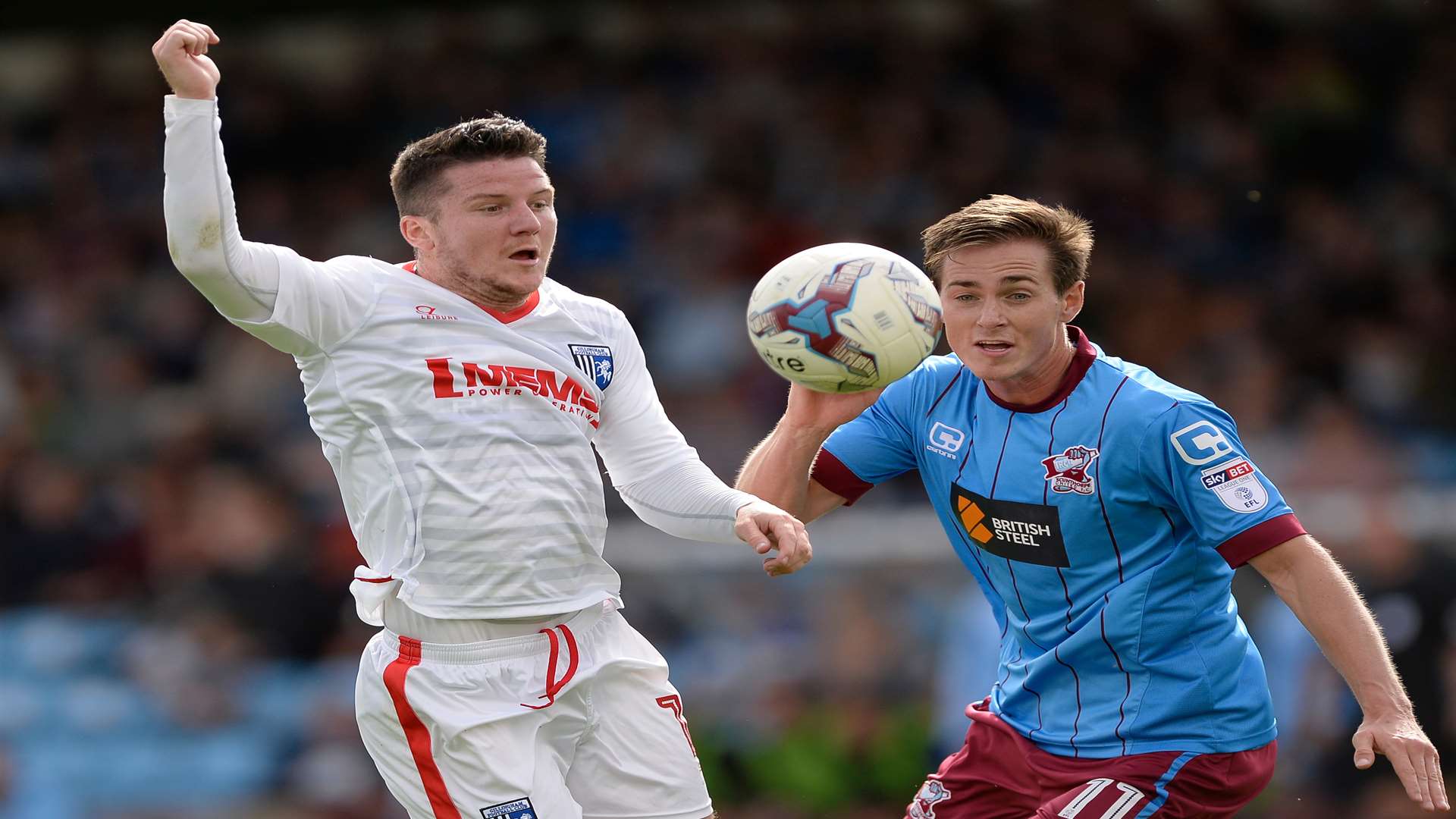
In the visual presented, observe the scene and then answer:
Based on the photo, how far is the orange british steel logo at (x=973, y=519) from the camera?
16.2 ft

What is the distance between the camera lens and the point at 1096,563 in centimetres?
471

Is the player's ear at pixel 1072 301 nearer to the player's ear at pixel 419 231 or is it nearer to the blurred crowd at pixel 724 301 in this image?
the player's ear at pixel 419 231

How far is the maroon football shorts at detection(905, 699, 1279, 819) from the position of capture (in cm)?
457

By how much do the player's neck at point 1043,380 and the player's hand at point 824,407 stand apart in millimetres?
438

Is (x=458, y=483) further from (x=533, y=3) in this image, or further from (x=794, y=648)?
(x=533, y=3)

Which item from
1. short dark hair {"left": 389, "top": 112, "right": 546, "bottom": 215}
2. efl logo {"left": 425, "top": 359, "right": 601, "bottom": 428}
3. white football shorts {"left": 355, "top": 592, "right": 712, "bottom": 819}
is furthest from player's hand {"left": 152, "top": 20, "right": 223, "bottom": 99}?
white football shorts {"left": 355, "top": 592, "right": 712, "bottom": 819}

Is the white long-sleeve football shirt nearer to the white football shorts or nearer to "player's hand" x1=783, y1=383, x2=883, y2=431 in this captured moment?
the white football shorts

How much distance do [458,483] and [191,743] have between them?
6715mm

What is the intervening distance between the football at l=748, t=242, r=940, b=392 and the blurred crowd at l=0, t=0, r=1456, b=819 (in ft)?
12.2

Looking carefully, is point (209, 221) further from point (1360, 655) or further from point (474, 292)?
point (1360, 655)

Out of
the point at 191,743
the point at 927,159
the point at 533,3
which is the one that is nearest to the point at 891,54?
the point at 927,159

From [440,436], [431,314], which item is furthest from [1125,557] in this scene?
[431,314]

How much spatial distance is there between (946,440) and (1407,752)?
5.18 ft

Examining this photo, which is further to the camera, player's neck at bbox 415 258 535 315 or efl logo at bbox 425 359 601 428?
player's neck at bbox 415 258 535 315
